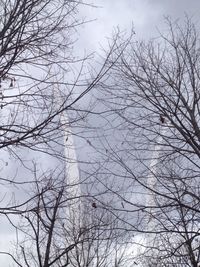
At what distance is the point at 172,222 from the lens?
27.1ft

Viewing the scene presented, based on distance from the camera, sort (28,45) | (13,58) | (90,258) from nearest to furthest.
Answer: (13,58), (28,45), (90,258)

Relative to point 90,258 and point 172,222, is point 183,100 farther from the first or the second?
point 90,258

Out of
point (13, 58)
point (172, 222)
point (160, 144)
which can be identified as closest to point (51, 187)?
point (13, 58)

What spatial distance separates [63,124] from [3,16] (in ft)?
4.47

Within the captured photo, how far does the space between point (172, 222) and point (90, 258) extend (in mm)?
8601

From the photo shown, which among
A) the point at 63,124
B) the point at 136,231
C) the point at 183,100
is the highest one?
the point at 183,100

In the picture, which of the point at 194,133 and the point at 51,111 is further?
the point at 194,133

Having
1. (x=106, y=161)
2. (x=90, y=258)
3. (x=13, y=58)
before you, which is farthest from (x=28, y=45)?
(x=90, y=258)

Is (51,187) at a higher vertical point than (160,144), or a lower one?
lower

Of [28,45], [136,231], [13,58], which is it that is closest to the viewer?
[13,58]

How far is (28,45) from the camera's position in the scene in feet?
17.4

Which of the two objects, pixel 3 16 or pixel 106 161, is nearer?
pixel 3 16

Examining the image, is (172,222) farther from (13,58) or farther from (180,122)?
(13,58)

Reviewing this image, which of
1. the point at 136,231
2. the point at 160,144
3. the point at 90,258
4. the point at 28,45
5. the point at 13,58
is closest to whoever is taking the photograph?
the point at 13,58
